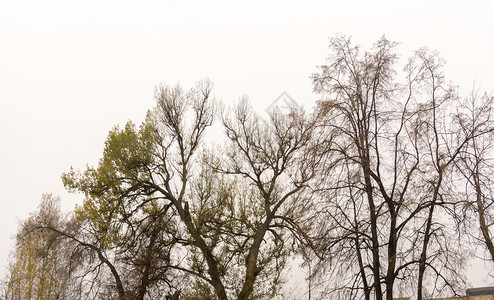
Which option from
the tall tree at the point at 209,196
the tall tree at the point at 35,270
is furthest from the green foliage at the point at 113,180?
the tall tree at the point at 35,270

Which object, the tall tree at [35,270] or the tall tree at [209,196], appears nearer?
the tall tree at [209,196]

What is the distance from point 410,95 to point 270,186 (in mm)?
7563

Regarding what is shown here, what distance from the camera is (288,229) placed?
53.9 ft

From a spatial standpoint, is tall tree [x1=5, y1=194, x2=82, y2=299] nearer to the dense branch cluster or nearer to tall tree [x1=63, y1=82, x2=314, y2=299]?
the dense branch cluster

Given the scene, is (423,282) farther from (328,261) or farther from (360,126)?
(360,126)

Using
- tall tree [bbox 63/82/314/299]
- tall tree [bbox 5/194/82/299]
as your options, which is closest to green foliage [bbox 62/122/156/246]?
tall tree [bbox 63/82/314/299]

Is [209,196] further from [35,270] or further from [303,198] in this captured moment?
[35,270]

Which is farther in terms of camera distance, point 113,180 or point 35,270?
point 35,270

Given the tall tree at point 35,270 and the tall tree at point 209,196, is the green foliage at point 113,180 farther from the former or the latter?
the tall tree at point 35,270

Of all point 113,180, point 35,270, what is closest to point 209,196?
point 113,180

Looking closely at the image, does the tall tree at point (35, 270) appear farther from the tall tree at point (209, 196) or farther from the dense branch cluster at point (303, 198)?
the tall tree at point (209, 196)

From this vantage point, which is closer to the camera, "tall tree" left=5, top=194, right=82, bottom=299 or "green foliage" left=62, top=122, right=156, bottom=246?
"green foliage" left=62, top=122, right=156, bottom=246

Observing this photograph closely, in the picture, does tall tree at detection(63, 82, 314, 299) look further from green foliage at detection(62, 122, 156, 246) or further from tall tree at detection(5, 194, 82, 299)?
tall tree at detection(5, 194, 82, 299)

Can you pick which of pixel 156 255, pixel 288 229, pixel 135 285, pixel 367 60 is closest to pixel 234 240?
pixel 288 229
